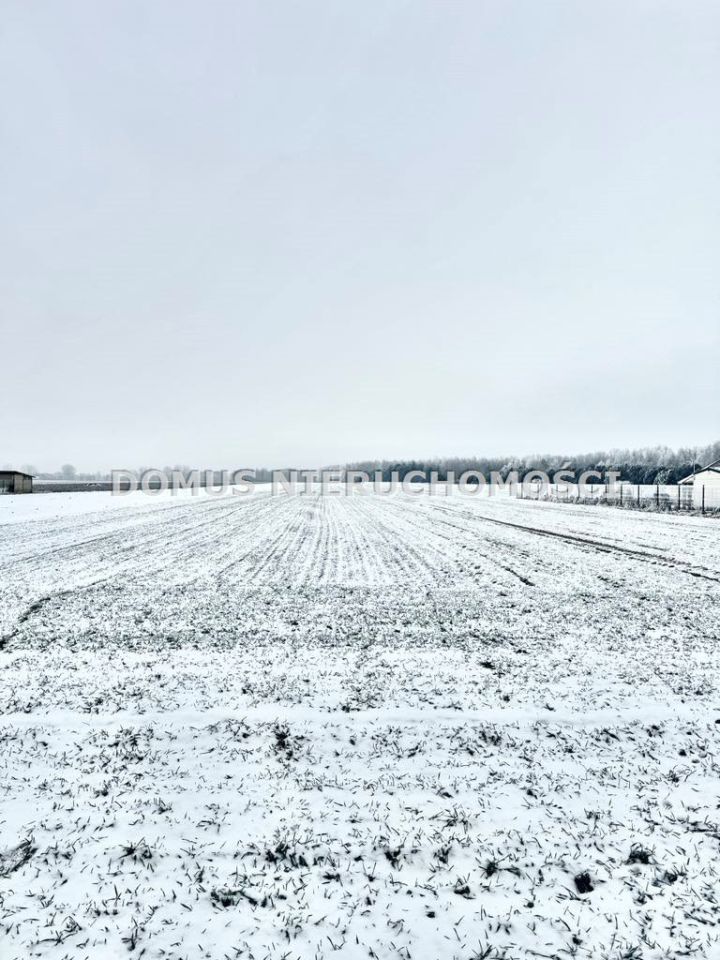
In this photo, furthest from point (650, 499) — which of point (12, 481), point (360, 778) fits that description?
point (12, 481)

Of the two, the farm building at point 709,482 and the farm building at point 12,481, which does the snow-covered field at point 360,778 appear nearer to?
the farm building at point 709,482

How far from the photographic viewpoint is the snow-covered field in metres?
2.79

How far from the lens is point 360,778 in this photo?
4129 mm

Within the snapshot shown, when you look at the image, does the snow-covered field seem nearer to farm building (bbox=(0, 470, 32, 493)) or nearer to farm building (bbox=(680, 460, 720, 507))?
farm building (bbox=(680, 460, 720, 507))

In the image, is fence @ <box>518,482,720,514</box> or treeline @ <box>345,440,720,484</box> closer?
fence @ <box>518,482,720,514</box>

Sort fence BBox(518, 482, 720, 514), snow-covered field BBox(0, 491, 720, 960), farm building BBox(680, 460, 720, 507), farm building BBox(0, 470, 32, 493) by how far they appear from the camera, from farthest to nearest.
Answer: farm building BBox(0, 470, 32, 493), farm building BBox(680, 460, 720, 507), fence BBox(518, 482, 720, 514), snow-covered field BBox(0, 491, 720, 960)

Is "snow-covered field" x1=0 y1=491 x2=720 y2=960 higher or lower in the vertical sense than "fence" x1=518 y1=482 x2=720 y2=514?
lower

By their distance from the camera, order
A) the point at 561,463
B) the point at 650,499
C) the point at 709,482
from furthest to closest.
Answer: the point at 561,463
the point at 709,482
the point at 650,499

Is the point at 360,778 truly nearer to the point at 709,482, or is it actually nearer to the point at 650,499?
the point at 650,499

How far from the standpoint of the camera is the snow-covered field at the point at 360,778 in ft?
9.15

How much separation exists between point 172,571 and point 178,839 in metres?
10.3

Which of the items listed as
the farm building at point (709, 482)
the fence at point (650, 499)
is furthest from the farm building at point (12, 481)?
the farm building at point (709, 482)

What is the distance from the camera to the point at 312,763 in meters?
4.36

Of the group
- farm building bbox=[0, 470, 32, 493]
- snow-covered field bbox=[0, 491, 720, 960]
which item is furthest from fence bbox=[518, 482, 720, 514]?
farm building bbox=[0, 470, 32, 493]
